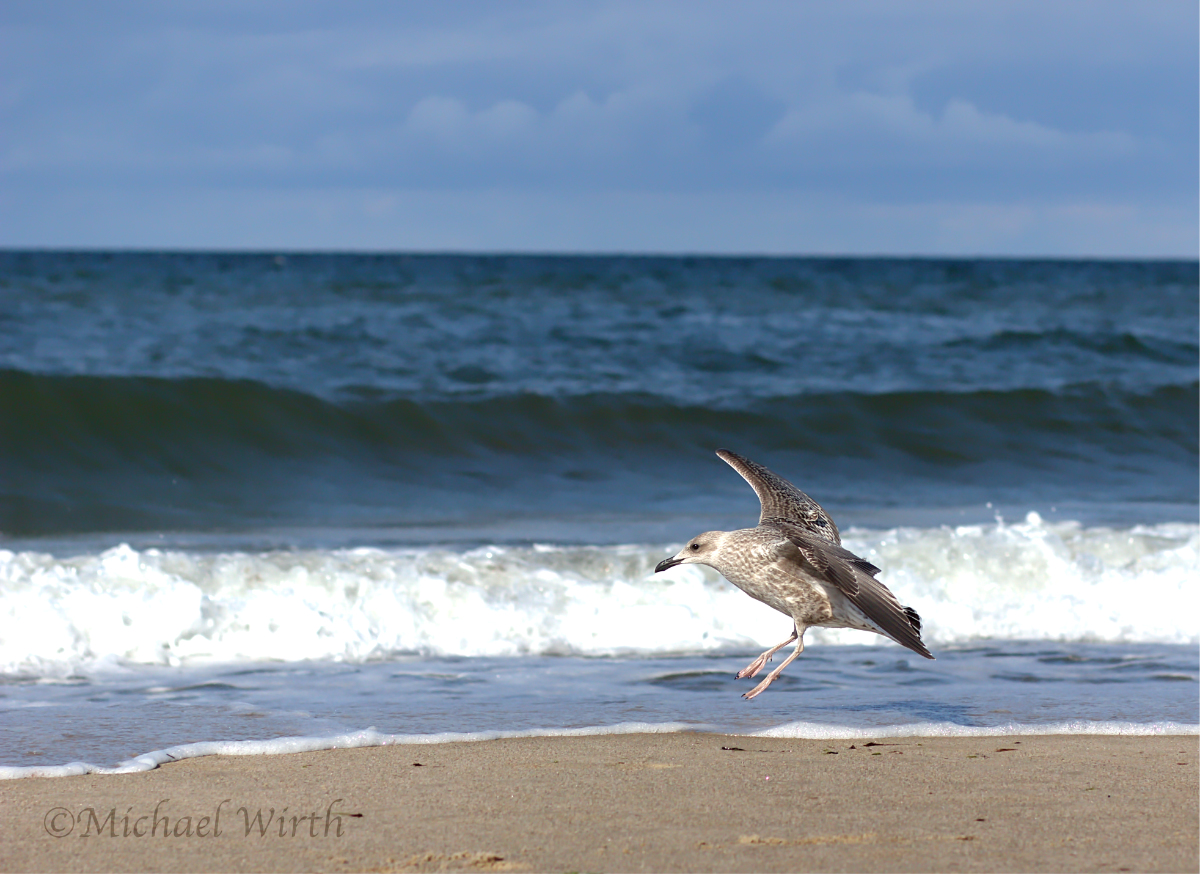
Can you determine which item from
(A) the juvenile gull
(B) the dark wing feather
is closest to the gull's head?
(A) the juvenile gull

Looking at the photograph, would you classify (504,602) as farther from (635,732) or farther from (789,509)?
(635,732)

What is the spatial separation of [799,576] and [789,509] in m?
0.68

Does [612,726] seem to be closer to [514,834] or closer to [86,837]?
[514,834]

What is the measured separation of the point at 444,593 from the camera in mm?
7648

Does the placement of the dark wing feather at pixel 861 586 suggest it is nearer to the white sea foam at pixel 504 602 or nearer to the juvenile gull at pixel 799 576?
the juvenile gull at pixel 799 576

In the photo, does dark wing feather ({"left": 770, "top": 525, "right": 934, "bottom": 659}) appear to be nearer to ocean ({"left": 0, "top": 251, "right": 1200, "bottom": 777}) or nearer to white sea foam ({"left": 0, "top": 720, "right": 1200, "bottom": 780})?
white sea foam ({"left": 0, "top": 720, "right": 1200, "bottom": 780})

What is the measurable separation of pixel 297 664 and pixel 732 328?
16.5 metres

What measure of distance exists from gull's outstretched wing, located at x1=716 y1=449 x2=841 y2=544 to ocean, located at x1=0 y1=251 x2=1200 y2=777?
82 cm

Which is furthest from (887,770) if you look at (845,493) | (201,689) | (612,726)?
(845,493)

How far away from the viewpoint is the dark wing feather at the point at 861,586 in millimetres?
4871

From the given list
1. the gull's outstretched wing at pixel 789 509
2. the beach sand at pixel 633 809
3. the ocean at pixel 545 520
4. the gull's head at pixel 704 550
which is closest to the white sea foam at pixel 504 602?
the ocean at pixel 545 520

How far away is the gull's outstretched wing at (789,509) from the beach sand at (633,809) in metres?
1.09

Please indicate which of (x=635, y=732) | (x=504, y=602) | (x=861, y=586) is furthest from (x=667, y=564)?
(x=504, y=602)

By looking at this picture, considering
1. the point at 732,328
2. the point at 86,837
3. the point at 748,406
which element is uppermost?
the point at 732,328
